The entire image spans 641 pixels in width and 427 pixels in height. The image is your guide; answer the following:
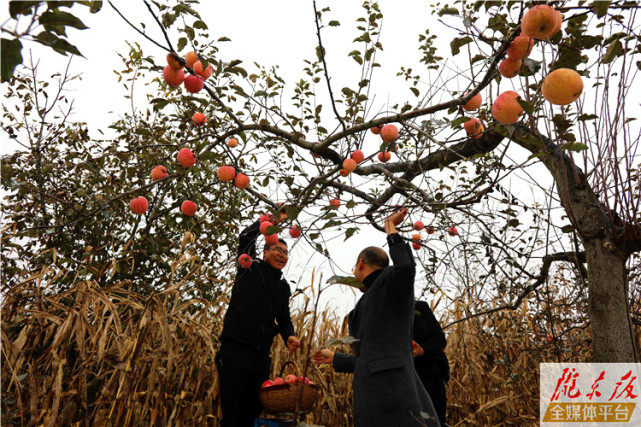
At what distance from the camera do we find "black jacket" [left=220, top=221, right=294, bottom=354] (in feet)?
8.83

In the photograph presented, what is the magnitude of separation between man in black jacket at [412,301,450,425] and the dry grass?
526 millimetres

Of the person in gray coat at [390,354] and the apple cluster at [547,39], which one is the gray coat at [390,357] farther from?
the apple cluster at [547,39]

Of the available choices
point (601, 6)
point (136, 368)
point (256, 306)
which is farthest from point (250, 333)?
point (601, 6)

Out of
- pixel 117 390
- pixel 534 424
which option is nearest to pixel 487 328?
pixel 534 424

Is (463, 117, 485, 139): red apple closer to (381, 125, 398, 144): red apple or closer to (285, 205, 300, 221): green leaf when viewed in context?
(381, 125, 398, 144): red apple

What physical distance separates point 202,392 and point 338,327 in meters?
1.82

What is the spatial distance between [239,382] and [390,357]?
108cm

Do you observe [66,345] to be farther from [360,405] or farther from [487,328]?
[487,328]

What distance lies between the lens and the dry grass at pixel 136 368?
2.22 metres

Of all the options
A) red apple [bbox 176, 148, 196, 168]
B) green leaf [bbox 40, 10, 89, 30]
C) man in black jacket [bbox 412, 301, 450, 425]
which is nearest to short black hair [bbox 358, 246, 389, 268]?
man in black jacket [bbox 412, 301, 450, 425]

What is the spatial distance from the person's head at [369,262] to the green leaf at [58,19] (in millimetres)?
1890

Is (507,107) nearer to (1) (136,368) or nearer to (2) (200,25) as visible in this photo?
(2) (200,25)

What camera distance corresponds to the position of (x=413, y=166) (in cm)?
272

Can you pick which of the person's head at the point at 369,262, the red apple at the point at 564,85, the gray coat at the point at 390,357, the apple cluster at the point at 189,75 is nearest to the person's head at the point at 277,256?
the person's head at the point at 369,262
